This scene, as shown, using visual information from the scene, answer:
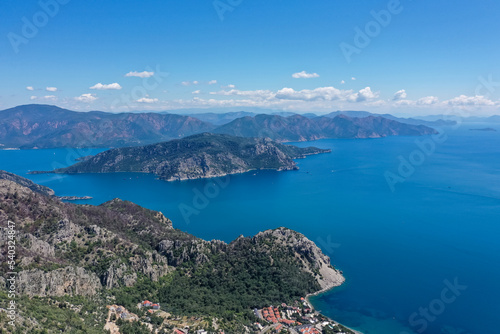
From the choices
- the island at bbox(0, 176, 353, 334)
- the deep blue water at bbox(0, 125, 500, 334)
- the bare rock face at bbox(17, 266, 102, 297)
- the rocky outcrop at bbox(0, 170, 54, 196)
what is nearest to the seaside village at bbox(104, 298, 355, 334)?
the island at bbox(0, 176, 353, 334)

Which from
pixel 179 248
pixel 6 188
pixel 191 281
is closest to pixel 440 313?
pixel 191 281

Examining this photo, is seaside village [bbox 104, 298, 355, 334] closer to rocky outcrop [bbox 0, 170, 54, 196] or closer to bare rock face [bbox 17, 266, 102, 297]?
bare rock face [bbox 17, 266, 102, 297]

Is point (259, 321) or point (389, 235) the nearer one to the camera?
point (259, 321)

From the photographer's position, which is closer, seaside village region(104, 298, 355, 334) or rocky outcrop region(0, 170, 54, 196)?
seaside village region(104, 298, 355, 334)

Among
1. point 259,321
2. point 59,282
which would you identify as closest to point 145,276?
point 59,282

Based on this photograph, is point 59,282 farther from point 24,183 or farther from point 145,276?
point 24,183

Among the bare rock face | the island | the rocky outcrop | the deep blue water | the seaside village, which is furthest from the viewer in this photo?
the rocky outcrop

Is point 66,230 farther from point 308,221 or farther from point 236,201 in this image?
point 236,201
